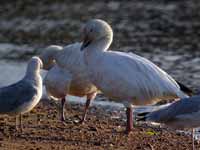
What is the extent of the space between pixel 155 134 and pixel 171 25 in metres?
15.2

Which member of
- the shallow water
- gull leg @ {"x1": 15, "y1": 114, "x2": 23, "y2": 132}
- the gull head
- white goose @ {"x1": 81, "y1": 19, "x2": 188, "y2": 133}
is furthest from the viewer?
the shallow water

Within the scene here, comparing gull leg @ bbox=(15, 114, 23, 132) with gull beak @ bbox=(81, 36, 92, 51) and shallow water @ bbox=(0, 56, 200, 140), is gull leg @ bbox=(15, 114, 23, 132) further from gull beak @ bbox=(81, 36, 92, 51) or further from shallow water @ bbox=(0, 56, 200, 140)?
shallow water @ bbox=(0, 56, 200, 140)

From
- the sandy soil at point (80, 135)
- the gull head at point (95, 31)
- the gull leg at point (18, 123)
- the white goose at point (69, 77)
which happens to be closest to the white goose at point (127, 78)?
the gull head at point (95, 31)

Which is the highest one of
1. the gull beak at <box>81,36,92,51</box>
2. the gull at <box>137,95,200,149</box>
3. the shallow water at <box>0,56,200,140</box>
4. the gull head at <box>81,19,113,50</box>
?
the gull head at <box>81,19,113,50</box>

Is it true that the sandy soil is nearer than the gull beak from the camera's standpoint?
Yes

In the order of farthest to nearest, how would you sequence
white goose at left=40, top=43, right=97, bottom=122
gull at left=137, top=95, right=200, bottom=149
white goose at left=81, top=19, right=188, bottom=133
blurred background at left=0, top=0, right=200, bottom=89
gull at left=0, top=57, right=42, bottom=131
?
blurred background at left=0, top=0, right=200, bottom=89
white goose at left=40, top=43, right=97, bottom=122
white goose at left=81, top=19, right=188, bottom=133
gull at left=0, top=57, right=42, bottom=131
gull at left=137, top=95, right=200, bottom=149

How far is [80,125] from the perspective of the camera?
1416 cm

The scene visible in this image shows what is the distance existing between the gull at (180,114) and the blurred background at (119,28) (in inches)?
237

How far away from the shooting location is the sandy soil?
1204 centimetres

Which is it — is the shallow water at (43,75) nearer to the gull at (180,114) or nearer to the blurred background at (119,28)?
the blurred background at (119,28)

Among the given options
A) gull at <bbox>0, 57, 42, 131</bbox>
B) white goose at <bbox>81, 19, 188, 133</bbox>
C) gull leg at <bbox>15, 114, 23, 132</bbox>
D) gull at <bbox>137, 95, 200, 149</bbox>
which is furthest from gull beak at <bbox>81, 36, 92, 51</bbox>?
gull at <bbox>137, 95, 200, 149</bbox>

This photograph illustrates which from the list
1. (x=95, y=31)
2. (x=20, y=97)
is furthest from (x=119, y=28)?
(x=20, y=97)

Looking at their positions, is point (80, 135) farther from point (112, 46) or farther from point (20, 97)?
point (112, 46)

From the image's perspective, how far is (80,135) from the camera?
511 inches
